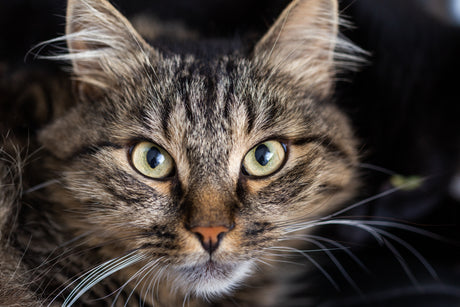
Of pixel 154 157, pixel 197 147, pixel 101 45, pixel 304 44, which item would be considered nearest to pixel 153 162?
pixel 154 157

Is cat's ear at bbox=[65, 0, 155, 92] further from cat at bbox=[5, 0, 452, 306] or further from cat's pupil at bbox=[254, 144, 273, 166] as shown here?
cat's pupil at bbox=[254, 144, 273, 166]

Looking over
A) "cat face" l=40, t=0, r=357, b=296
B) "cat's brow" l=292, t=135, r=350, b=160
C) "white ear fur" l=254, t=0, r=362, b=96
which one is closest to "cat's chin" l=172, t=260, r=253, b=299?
"cat face" l=40, t=0, r=357, b=296

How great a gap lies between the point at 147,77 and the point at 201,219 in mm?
440

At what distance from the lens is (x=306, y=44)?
1283 millimetres

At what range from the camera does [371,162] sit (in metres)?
1.55

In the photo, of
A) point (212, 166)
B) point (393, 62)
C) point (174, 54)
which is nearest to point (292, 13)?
point (174, 54)

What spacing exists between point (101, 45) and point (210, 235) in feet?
2.16

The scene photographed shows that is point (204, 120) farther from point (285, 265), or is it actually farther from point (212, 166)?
point (285, 265)

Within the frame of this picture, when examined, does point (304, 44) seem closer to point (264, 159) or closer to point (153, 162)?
point (264, 159)

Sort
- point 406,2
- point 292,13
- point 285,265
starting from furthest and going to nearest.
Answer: point 406,2 < point 285,265 < point 292,13

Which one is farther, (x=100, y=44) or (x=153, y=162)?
(x=100, y=44)

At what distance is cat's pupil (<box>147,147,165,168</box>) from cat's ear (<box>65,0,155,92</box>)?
10.0 inches

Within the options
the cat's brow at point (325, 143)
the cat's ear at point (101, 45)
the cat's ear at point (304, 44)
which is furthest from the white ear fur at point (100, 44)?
the cat's brow at point (325, 143)

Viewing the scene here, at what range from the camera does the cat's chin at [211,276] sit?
1035mm
